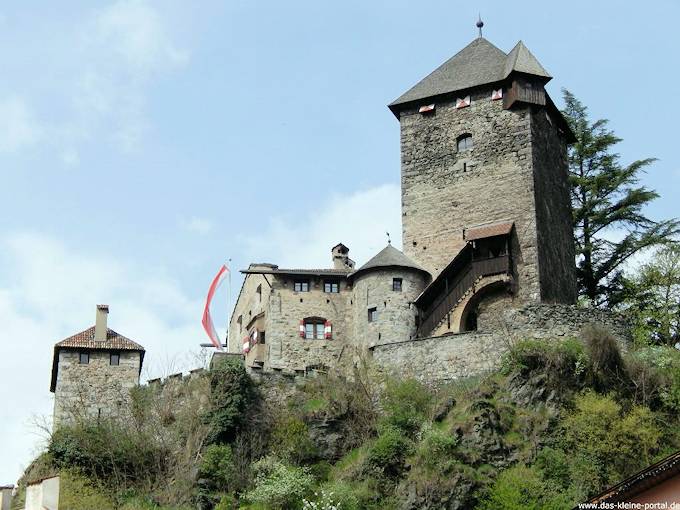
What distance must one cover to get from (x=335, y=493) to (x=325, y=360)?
11.5 metres

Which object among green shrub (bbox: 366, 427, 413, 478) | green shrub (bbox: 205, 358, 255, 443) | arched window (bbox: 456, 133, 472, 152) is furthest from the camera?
arched window (bbox: 456, 133, 472, 152)

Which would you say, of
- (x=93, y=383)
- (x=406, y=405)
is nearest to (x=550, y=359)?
(x=406, y=405)

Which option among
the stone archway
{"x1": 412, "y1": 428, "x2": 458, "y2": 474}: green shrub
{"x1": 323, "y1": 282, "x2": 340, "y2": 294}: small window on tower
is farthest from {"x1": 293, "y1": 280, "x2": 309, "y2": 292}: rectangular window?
{"x1": 412, "y1": 428, "x2": 458, "y2": 474}: green shrub

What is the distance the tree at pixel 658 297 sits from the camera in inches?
1955

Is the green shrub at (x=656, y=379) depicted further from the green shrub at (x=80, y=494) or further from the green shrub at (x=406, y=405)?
the green shrub at (x=80, y=494)

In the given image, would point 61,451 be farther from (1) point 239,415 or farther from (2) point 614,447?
(2) point 614,447

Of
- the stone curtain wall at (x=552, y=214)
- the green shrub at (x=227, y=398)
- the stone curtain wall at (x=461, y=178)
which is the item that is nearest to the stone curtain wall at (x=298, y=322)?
the stone curtain wall at (x=461, y=178)

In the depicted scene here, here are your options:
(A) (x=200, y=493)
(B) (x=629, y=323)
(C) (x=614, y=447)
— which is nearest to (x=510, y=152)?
(B) (x=629, y=323)

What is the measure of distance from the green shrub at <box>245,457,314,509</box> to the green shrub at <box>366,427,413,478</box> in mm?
2186

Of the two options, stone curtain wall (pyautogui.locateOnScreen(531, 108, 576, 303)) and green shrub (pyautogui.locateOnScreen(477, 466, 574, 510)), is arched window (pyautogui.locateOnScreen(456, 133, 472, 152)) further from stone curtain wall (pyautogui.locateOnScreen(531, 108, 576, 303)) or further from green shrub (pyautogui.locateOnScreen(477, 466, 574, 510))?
green shrub (pyautogui.locateOnScreen(477, 466, 574, 510))

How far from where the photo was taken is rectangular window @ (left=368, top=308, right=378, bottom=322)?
49.9 meters

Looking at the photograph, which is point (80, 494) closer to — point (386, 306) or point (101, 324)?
point (101, 324)

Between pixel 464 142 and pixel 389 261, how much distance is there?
6.28 meters

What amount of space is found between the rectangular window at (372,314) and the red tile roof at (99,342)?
9.29 m
